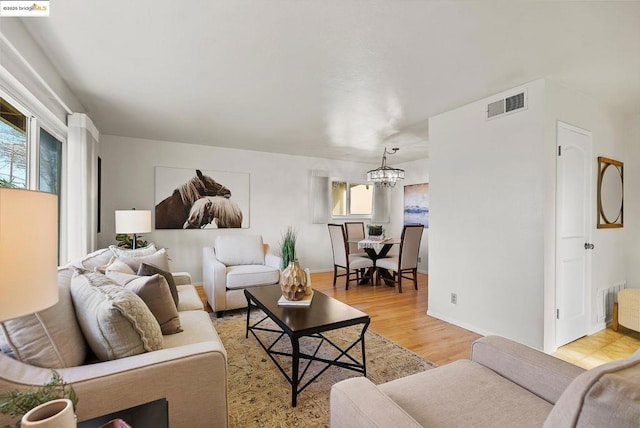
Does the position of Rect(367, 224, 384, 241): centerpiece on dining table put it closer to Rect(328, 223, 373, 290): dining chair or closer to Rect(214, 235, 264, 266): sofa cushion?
Rect(328, 223, 373, 290): dining chair

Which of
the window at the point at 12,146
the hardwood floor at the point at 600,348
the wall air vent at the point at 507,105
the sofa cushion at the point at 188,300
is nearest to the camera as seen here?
the window at the point at 12,146

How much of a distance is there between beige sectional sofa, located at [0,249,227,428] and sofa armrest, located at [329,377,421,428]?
0.57 meters

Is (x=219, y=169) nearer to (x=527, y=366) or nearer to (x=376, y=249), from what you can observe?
(x=376, y=249)

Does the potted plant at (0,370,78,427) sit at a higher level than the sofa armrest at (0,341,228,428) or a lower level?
higher

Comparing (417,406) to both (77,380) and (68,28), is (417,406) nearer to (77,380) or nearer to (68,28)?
(77,380)

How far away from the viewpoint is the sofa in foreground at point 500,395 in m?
0.60

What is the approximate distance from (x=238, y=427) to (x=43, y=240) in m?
1.44

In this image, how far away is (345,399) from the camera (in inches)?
39.4

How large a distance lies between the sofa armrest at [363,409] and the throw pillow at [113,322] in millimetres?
869

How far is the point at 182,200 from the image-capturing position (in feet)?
15.8

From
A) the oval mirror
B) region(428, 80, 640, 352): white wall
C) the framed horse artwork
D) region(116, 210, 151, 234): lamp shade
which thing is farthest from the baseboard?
region(116, 210, 151, 234): lamp shade

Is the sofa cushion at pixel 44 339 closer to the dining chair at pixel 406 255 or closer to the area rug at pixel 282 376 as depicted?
the area rug at pixel 282 376

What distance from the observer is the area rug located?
174cm

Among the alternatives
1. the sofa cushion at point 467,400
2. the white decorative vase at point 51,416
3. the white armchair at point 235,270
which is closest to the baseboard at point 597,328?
the sofa cushion at point 467,400
